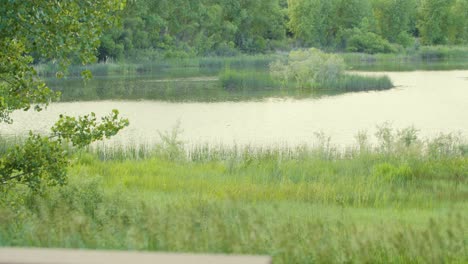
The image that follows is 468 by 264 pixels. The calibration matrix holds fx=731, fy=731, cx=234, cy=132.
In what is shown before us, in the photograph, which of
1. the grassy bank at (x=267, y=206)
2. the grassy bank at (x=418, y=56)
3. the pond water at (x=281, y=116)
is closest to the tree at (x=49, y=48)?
the grassy bank at (x=267, y=206)

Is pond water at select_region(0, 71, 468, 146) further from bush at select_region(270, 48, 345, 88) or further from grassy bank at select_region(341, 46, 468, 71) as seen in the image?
grassy bank at select_region(341, 46, 468, 71)

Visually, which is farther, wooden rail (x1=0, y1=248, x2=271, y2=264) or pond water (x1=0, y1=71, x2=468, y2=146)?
pond water (x1=0, y1=71, x2=468, y2=146)

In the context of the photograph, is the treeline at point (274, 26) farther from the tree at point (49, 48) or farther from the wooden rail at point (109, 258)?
the wooden rail at point (109, 258)

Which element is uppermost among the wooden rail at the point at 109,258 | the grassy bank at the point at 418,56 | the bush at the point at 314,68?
the wooden rail at the point at 109,258

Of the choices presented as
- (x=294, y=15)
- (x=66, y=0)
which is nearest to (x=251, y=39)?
(x=294, y=15)

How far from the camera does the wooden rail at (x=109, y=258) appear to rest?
2.80 metres

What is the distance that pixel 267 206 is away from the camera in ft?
30.8

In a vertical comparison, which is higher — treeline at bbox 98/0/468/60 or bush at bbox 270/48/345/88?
treeline at bbox 98/0/468/60

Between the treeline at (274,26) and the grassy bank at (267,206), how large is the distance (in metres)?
45.0

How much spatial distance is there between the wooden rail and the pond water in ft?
54.6

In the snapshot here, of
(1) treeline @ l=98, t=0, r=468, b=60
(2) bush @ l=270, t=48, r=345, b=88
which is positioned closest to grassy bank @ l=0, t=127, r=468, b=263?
(2) bush @ l=270, t=48, r=345, b=88

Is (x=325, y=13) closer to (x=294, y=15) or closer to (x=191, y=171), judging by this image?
(x=294, y=15)

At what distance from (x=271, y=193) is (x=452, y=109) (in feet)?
74.1

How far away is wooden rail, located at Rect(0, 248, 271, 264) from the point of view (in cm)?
280
